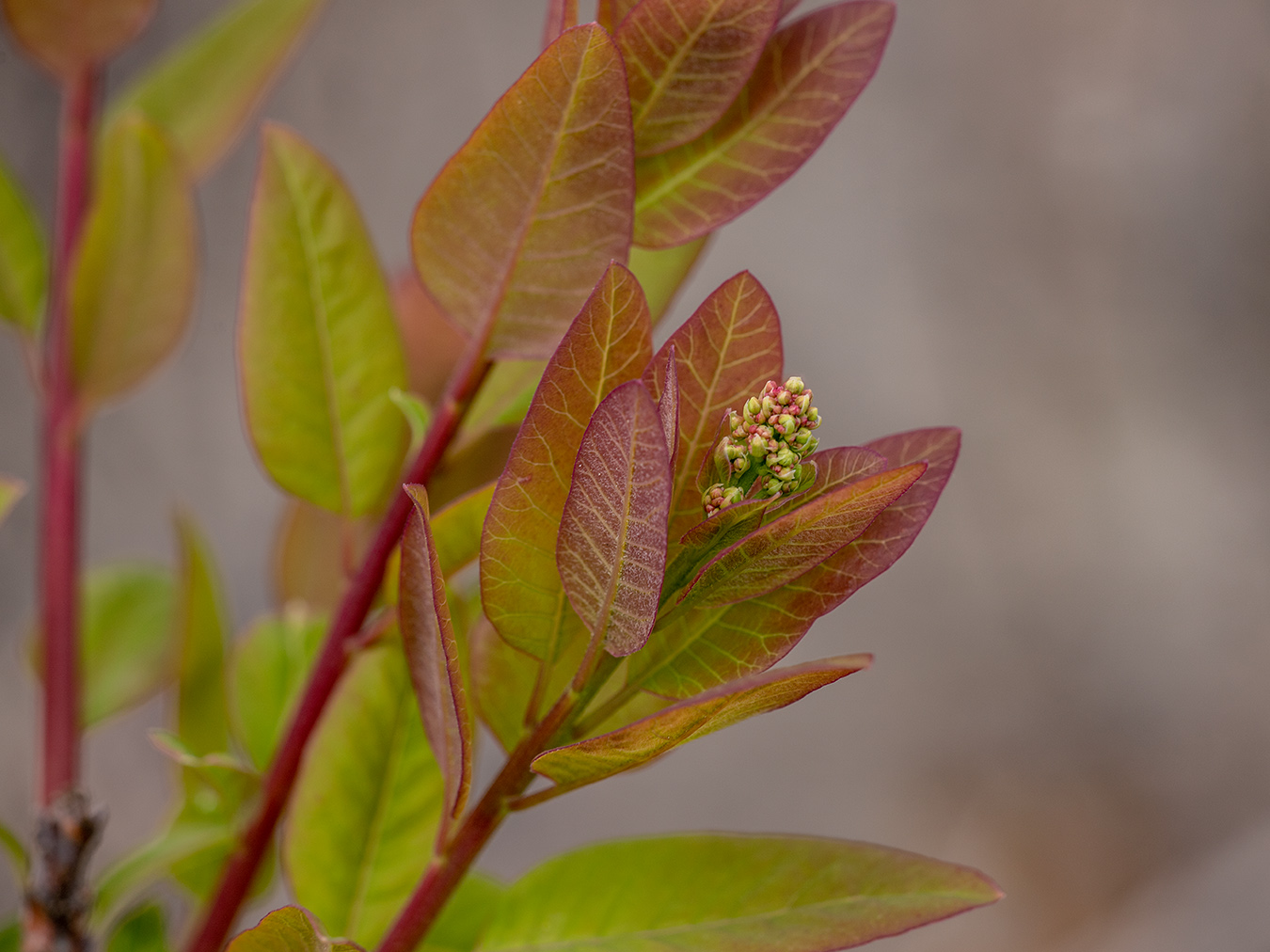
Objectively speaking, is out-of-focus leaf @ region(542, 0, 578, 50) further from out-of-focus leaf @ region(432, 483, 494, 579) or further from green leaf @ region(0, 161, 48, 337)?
green leaf @ region(0, 161, 48, 337)

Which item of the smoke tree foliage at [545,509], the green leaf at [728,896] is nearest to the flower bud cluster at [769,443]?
the smoke tree foliage at [545,509]

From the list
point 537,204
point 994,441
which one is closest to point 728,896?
point 537,204

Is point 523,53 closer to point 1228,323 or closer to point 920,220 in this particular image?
point 920,220

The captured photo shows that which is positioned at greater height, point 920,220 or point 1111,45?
point 1111,45

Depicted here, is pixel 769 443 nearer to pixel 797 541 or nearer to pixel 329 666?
pixel 797 541

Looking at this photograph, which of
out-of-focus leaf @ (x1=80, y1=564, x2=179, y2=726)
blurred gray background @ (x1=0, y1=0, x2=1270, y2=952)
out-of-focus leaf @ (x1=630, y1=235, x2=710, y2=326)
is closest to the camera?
out-of-focus leaf @ (x1=630, y1=235, x2=710, y2=326)

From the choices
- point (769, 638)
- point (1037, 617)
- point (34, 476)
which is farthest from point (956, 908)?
point (34, 476)

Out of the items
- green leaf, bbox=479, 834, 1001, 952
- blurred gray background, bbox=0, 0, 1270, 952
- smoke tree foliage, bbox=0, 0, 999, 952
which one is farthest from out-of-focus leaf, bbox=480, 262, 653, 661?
blurred gray background, bbox=0, 0, 1270, 952
